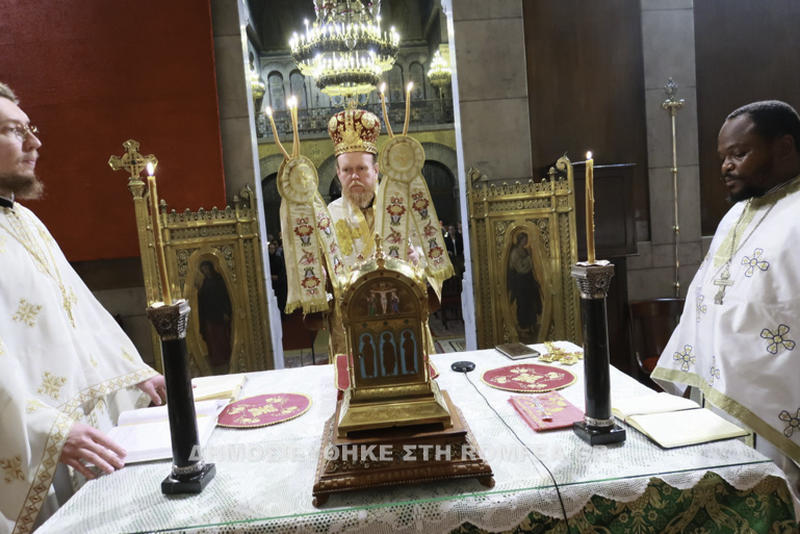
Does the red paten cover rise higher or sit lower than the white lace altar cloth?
higher

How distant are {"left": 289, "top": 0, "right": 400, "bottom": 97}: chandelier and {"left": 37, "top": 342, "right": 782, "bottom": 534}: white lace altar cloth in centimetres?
578

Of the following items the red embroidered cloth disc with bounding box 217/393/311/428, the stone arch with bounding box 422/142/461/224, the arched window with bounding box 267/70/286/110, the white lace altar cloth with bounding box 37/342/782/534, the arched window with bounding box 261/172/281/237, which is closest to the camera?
the white lace altar cloth with bounding box 37/342/782/534

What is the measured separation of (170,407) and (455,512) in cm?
80

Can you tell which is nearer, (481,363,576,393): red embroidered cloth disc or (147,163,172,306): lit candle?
(147,163,172,306): lit candle

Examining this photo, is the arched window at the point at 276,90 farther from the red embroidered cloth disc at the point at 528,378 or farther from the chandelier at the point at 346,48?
the red embroidered cloth disc at the point at 528,378

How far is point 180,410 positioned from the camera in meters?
A: 1.35

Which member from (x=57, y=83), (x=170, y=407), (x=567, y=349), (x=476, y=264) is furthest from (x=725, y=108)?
(x=57, y=83)

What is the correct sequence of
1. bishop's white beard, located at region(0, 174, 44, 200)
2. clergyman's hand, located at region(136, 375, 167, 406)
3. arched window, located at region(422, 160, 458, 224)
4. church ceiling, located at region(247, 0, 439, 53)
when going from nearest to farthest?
bishop's white beard, located at region(0, 174, 44, 200), clergyman's hand, located at region(136, 375, 167, 406), church ceiling, located at region(247, 0, 439, 53), arched window, located at region(422, 160, 458, 224)

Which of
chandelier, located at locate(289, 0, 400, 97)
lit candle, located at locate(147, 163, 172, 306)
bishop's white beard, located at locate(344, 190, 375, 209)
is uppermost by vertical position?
chandelier, located at locate(289, 0, 400, 97)

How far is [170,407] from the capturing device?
1352 mm

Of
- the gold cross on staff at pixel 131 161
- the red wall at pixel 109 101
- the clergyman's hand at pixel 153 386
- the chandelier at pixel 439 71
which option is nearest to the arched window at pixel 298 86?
the chandelier at pixel 439 71

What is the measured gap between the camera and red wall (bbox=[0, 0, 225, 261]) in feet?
13.8

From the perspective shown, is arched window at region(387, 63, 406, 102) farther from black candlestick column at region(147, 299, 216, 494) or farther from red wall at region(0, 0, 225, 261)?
black candlestick column at region(147, 299, 216, 494)

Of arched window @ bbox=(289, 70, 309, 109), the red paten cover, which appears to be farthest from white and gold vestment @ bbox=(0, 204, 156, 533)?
arched window @ bbox=(289, 70, 309, 109)
